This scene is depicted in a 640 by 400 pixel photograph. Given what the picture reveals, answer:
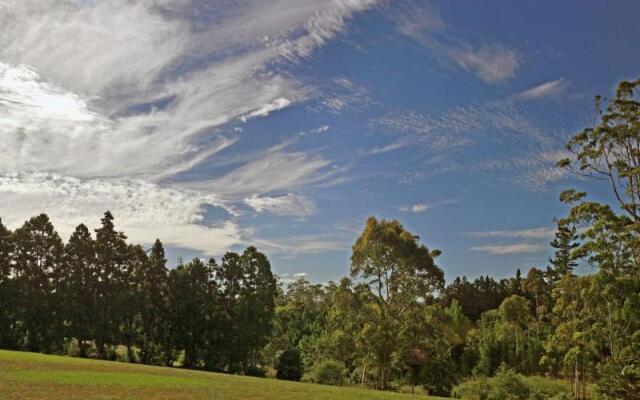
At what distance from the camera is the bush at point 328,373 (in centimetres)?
4575

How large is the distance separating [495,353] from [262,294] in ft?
111

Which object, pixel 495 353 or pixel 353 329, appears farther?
pixel 495 353

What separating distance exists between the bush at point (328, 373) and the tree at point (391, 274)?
371 cm

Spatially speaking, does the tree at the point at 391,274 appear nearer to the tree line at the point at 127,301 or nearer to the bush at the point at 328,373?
the bush at the point at 328,373

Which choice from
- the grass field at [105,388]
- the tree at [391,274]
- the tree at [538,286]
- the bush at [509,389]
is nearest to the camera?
the grass field at [105,388]

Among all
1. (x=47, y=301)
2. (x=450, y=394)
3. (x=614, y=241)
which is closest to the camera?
(x=614, y=241)

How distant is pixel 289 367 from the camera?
48531mm

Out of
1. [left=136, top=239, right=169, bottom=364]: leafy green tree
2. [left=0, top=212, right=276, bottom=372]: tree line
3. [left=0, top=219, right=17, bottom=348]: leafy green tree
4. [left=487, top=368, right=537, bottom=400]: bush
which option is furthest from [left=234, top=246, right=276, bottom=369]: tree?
[left=487, top=368, right=537, bottom=400]: bush

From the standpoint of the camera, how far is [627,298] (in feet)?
95.3

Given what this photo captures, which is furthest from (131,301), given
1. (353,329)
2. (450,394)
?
(450,394)

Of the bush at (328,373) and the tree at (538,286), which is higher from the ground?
the tree at (538,286)

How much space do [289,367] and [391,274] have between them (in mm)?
13541

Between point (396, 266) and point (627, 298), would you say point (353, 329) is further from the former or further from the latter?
point (627, 298)

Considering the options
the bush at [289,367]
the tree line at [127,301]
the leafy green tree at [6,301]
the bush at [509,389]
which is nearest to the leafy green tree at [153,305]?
the tree line at [127,301]
